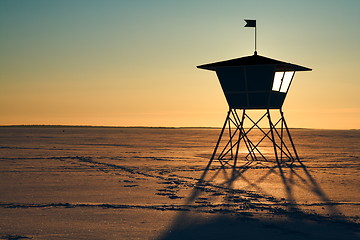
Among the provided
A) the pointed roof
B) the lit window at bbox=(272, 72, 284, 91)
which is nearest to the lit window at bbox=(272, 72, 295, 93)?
the lit window at bbox=(272, 72, 284, 91)

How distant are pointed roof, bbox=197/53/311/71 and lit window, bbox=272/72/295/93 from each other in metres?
0.41

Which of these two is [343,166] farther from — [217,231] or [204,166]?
[217,231]

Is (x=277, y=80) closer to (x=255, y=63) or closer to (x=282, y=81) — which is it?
(x=282, y=81)

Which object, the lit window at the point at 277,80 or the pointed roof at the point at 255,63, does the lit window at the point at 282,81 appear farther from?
the pointed roof at the point at 255,63

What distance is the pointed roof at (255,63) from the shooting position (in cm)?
2417

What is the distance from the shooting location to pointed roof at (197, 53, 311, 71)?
2417 cm

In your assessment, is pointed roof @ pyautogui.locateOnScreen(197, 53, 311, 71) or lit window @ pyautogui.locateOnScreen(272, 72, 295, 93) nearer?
pointed roof @ pyautogui.locateOnScreen(197, 53, 311, 71)

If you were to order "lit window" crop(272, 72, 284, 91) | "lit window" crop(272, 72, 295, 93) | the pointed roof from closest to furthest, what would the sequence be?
the pointed roof
"lit window" crop(272, 72, 284, 91)
"lit window" crop(272, 72, 295, 93)

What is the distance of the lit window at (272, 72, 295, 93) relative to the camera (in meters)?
25.1

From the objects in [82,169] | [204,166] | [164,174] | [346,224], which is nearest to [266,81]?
[204,166]

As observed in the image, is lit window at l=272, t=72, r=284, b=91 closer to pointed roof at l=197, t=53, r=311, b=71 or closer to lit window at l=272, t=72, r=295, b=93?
lit window at l=272, t=72, r=295, b=93

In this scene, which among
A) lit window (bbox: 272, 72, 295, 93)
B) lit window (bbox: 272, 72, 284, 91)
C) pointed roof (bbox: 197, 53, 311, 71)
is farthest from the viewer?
lit window (bbox: 272, 72, 295, 93)

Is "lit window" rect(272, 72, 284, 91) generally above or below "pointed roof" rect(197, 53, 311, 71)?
below

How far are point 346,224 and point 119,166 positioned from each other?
1455 cm
